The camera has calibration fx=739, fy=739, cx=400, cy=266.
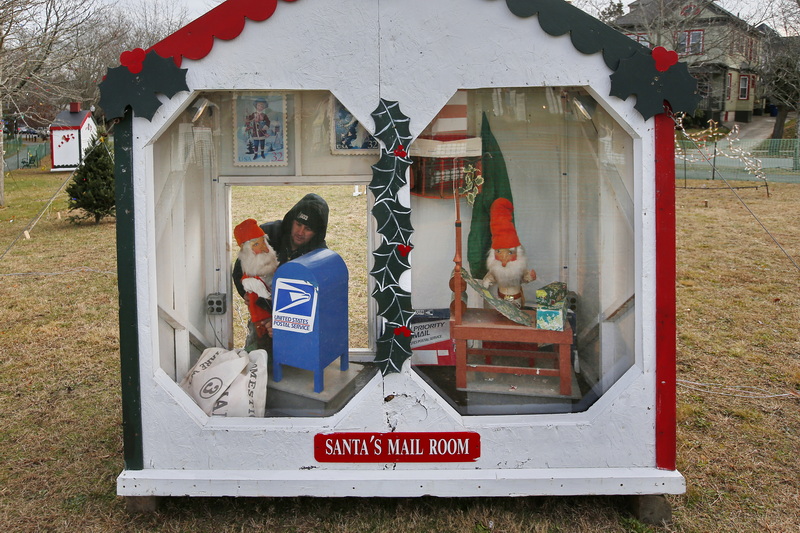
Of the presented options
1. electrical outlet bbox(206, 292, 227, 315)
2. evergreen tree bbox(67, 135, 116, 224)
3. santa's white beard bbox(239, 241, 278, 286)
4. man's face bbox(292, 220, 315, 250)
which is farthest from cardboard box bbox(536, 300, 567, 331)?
evergreen tree bbox(67, 135, 116, 224)

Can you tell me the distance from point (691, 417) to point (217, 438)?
3.16 meters

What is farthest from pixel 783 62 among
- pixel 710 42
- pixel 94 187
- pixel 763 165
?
pixel 94 187

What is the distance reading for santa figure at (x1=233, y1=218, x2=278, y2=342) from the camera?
14.2 feet

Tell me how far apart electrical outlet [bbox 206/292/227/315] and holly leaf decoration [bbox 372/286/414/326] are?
1.50 metres

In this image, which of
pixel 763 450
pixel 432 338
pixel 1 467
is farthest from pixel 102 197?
pixel 763 450

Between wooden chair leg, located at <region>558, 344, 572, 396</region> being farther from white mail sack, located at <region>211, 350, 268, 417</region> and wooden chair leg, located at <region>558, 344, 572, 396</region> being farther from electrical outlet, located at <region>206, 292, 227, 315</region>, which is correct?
electrical outlet, located at <region>206, 292, 227, 315</region>

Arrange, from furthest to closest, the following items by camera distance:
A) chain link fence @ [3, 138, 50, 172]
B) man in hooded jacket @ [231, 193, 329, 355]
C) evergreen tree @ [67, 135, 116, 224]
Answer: chain link fence @ [3, 138, 50, 172], evergreen tree @ [67, 135, 116, 224], man in hooded jacket @ [231, 193, 329, 355]

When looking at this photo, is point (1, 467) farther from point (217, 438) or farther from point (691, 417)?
point (691, 417)

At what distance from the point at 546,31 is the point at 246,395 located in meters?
2.24

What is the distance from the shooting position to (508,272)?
13.2 feet

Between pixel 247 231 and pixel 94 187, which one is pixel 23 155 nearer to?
pixel 94 187

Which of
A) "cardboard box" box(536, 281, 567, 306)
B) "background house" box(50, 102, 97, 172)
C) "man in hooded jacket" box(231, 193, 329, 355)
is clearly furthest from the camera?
"background house" box(50, 102, 97, 172)

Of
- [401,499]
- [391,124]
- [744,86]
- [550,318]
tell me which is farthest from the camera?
[744,86]

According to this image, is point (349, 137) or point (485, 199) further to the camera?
point (349, 137)
